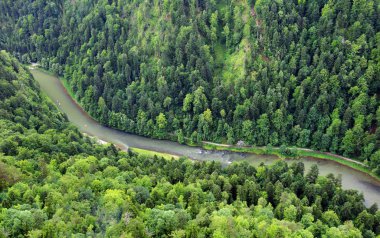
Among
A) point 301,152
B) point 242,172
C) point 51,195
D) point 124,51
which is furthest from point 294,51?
point 51,195

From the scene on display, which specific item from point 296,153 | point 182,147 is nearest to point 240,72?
point 182,147

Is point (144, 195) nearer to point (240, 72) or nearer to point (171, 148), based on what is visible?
point (171, 148)

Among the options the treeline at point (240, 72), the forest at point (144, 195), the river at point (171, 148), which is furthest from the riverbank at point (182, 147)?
the forest at point (144, 195)

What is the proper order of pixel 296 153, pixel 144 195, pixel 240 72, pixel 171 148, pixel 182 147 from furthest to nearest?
pixel 240 72, pixel 171 148, pixel 182 147, pixel 296 153, pixel 144 195

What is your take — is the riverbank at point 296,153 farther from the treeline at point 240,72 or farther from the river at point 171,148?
the treeline at point 240,72

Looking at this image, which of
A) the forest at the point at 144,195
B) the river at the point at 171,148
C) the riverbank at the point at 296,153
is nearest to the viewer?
the forest at the point at 144,195
